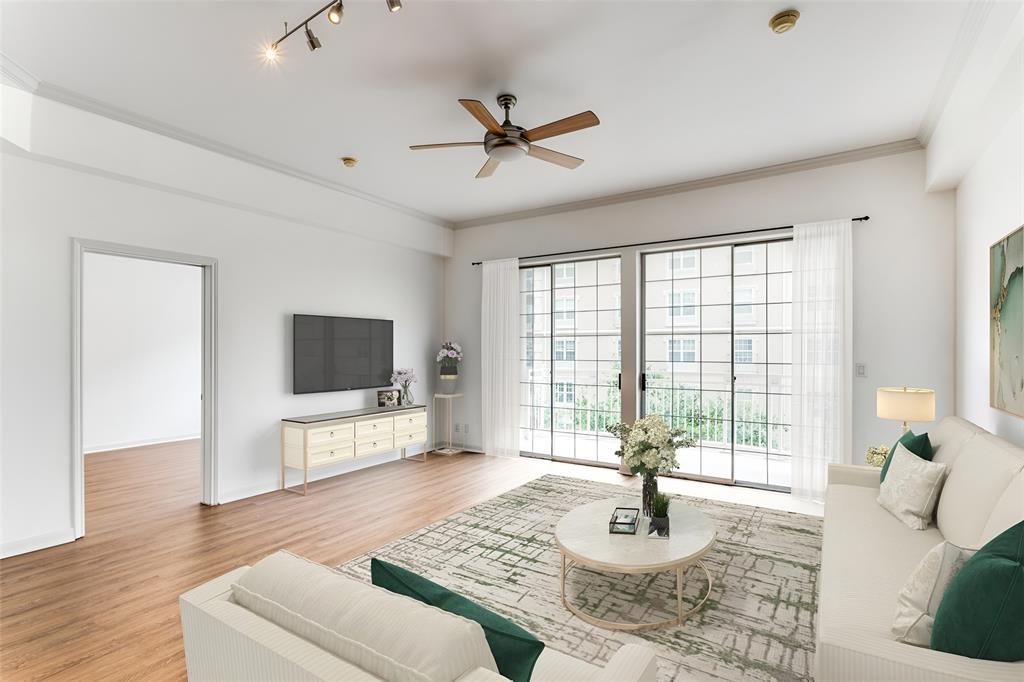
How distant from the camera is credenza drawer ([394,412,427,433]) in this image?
556 cm

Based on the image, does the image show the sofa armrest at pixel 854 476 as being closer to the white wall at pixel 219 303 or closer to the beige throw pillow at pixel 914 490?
the beige throw pillow at pixel 914 490

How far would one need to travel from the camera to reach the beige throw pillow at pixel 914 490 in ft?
8.16

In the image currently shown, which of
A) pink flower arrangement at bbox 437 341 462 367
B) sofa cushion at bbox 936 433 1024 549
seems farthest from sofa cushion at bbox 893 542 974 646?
pink flower arrangement at bbox 437 341 462 367

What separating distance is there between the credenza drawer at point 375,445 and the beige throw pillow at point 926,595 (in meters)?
4.47

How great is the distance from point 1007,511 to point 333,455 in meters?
4.63

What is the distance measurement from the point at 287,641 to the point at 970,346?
4.43 m

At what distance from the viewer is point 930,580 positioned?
1486mm

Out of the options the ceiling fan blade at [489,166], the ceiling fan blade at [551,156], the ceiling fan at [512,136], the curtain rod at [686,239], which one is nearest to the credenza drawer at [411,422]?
the curtain rod at [686,239]

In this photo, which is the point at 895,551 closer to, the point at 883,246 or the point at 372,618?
the point at 372,618

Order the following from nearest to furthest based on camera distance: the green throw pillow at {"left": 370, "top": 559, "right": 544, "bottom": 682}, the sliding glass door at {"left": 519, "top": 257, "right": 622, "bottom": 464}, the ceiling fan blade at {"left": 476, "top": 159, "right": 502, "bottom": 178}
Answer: the green throw pillow at {"left": 370, "top": 559, "right": 544, "bottom": 682} < the ceiling fan blade at {"left": 476, "top": 159, "right": 502, "bottom": 178} < the sliding glass door at {"left": 519, "top": 257, "right": 622, "bottom": 464}

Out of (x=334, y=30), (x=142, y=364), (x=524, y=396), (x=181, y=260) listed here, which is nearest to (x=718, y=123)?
(x=334, y=30)

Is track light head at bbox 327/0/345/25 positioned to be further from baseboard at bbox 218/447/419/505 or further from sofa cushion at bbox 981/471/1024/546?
baseboard at bbox 218/447/419/505

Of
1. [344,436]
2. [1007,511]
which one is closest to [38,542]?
[344,436]

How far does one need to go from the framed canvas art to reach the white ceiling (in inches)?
44.8
